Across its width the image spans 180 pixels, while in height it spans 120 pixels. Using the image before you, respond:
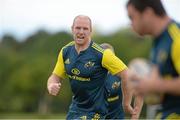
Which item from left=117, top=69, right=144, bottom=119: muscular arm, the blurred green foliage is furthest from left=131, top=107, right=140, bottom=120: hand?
the blurred green foliage

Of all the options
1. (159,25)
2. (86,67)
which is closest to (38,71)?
(86,67)

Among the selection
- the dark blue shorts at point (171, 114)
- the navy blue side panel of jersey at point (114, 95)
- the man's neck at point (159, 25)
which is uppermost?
the man's neck at point (159, 25)

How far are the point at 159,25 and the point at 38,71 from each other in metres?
73.9

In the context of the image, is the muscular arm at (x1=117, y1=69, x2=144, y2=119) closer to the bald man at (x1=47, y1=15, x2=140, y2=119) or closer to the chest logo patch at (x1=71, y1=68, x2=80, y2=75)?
the bald man at (x1=47, y1=15, x2=140, y2=119)

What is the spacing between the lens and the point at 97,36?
9194cm

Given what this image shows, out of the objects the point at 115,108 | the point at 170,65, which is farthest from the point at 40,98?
the point at 170,65

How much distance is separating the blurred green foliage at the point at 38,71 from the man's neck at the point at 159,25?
63.5 metres

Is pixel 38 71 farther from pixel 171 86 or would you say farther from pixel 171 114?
pixel 171 86

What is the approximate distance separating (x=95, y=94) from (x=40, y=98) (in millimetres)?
67934

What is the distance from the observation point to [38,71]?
80.6m

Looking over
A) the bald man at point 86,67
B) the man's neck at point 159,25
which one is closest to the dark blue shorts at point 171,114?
the man's neck at point 159,25

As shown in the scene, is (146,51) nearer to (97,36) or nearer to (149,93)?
(97,36)

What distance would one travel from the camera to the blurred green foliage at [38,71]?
251 feet

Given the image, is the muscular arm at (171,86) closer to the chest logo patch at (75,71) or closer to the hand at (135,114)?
the chest logo patch at (75,71)
